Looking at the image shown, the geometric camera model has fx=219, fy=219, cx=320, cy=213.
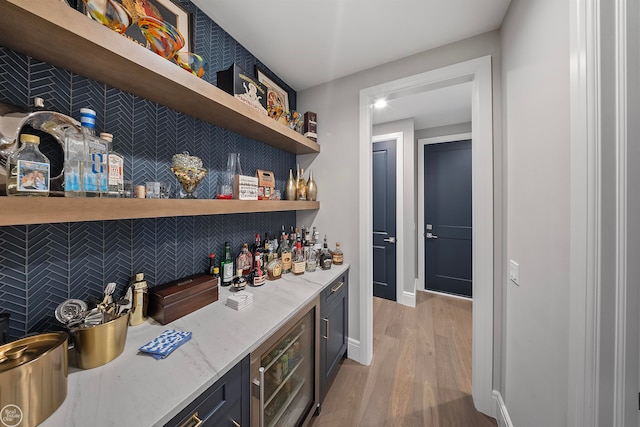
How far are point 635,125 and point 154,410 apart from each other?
1.45 metres

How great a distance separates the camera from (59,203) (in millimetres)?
603

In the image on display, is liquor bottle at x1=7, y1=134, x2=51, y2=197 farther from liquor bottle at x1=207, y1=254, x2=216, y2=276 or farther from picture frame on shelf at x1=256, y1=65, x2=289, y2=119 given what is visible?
picture frame on shelf at x1=256, y1=65, x2=289, y2=119

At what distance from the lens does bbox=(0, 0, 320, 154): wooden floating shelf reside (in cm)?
59

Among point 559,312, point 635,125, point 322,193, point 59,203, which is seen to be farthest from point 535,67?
point 59,203

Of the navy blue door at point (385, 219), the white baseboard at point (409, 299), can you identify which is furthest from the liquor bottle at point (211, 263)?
the white baseboard at point (409, 299)

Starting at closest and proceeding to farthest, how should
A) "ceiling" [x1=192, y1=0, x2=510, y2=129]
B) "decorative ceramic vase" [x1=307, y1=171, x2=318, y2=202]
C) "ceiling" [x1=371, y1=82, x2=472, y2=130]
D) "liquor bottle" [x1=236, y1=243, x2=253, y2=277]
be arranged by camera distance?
"ceiling" [x1=192, y1=0, x2=510, y2=129]
"liquor bottle" [x1=236, y1=243, x2=253, y2=277]
"decorative ceramic vase" [x1=307, y1=171, x2=318, y2=202]
"ceiling" [x1=371, y1=82, x2=472, y2=130]

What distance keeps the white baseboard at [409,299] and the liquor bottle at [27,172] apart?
3227 millimetres

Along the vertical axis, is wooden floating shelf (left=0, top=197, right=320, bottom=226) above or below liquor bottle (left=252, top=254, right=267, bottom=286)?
above

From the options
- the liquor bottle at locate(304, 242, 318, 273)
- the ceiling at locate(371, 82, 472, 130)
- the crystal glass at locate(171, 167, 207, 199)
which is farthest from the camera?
the ceiling at locate(371, 82, 472, 130)

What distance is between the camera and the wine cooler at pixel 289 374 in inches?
36.0

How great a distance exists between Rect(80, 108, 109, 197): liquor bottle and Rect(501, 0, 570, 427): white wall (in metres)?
1.61

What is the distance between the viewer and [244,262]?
4.89ft

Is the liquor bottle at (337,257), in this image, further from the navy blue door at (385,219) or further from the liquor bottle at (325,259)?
the navy blue door at (385,219)

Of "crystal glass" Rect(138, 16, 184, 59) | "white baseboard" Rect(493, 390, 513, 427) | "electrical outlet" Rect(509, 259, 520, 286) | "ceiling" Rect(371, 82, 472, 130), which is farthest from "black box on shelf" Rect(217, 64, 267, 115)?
"white baseboard" Rect(493, 390, 513, 427)
